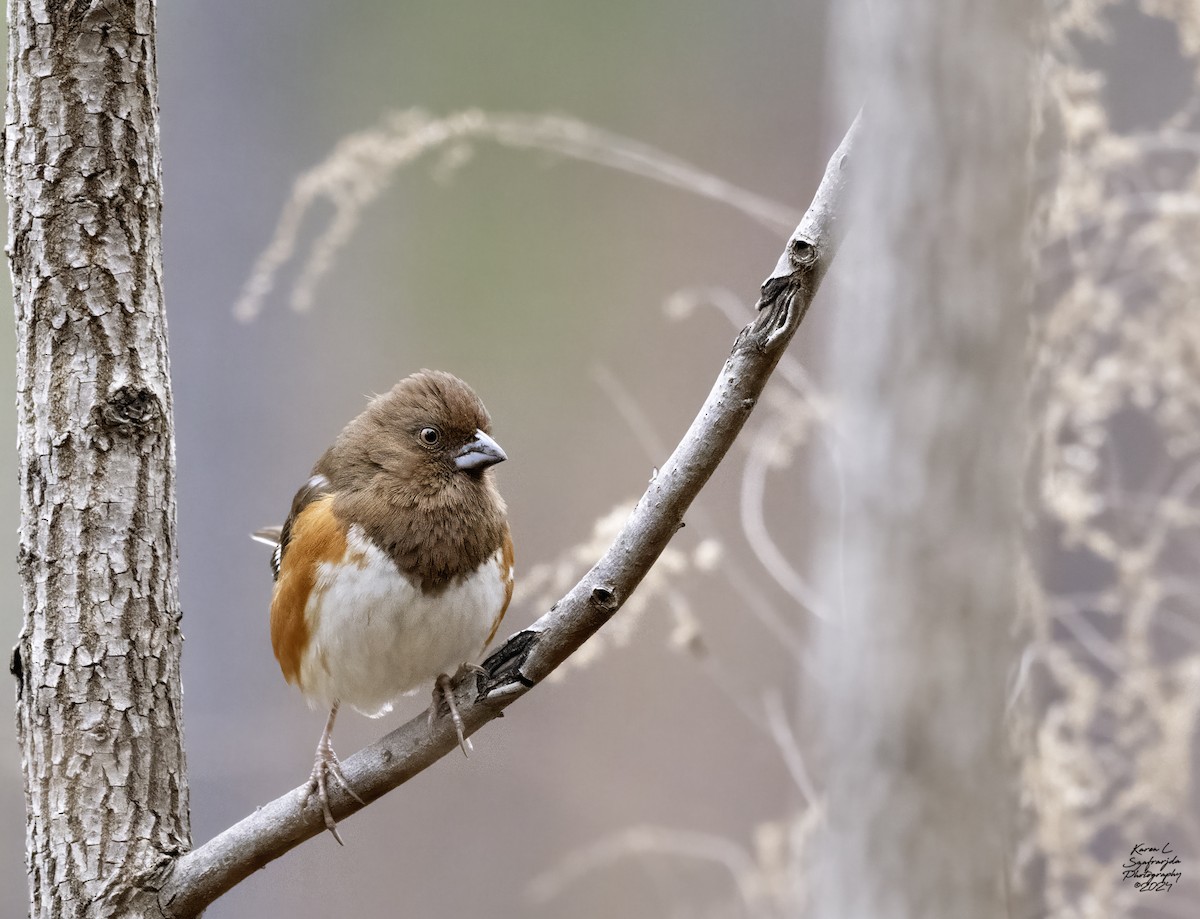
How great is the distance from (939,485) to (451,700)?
0.89m

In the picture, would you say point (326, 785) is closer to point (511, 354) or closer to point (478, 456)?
point (478, 456)

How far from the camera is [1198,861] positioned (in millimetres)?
1959

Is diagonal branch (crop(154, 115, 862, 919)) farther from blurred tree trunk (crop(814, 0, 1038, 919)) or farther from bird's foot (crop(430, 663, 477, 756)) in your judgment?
blurred tree trunk (crop(814, 0, 1038, 919))

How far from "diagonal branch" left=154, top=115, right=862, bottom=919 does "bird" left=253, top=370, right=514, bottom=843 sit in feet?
0.52

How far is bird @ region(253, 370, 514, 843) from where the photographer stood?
2.01 meters

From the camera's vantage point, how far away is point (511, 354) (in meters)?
4.98

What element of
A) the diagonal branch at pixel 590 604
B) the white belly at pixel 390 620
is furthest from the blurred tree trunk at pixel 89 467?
the white belly at pixel 390 620

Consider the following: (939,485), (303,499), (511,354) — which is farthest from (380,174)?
(511,354)

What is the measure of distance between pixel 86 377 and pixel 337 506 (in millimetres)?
469

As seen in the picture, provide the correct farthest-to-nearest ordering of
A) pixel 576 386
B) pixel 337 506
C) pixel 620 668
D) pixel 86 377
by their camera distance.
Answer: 1. pixel 576 386
2. pixel 620 668
3. pixel 337 506
4. pixel 86 377

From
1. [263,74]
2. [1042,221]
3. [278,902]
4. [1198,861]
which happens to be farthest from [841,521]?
[263,74]

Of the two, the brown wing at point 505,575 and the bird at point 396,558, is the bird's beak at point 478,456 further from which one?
the brown wing at point 505,575

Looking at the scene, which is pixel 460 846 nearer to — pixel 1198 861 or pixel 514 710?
pixel 514 710
